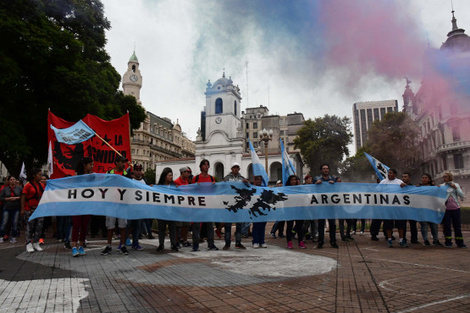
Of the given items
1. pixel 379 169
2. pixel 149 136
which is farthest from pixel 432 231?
pixel 149 136

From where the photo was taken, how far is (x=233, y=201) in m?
8.79

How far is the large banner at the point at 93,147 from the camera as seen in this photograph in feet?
30.5

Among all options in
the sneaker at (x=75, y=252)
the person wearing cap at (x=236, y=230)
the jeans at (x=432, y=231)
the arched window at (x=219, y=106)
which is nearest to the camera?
the sneaker at (x=75, y=252)

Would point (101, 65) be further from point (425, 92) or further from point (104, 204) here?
point (425, 92)

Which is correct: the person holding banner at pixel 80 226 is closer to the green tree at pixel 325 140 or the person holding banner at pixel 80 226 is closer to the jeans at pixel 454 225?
the jeans at pixel 454 225

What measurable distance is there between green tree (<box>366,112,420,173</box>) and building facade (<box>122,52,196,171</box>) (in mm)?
47550

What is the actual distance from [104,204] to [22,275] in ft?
7.81

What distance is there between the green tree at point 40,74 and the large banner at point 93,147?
5813mm

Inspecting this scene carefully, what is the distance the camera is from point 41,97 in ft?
56.4

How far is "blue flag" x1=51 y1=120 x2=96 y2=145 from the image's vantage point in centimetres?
928

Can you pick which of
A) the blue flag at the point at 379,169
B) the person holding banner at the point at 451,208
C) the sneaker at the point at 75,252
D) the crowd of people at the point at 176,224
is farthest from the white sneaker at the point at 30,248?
the person holding banner at the point at 451,208

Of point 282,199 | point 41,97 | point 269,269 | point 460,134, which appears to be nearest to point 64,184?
point 269,269

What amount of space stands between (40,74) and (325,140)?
4738 cm

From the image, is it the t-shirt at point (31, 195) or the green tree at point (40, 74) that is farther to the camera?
the green tree at point (40, 74)
